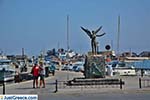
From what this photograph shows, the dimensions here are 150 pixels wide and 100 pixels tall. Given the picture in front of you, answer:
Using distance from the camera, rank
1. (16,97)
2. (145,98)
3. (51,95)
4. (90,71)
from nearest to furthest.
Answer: (16,97), (145,98), (51,95), (90,71)

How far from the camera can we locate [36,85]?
1174 inches

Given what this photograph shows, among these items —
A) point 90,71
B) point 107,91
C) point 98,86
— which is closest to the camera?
point 107,91

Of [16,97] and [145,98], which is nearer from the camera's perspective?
[16,97]

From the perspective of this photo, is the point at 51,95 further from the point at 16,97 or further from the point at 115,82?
the point at 16,97

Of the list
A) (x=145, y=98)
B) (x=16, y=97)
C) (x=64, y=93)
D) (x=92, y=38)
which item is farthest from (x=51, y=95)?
(x=16, y=97)

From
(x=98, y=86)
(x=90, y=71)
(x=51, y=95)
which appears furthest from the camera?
(x=90, y=71)

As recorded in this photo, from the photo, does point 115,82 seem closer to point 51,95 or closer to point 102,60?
point 102,60

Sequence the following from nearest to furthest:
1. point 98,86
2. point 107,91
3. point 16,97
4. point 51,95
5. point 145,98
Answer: point 16,97 → point 145,98 → point 51,95 → point 107,91 → point 98,86

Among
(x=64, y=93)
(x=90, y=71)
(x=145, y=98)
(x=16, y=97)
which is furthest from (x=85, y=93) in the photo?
(x=16, y=97)

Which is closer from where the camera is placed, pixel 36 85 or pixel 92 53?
pixel 36 85

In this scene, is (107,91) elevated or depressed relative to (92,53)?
depressed

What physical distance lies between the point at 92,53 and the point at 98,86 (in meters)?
4.33

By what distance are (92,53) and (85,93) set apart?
342 inches

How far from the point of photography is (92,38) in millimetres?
33125
